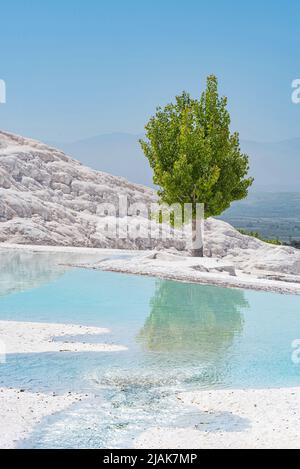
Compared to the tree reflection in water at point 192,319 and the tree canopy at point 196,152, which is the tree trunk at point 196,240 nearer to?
the tree canopy at point 196,152

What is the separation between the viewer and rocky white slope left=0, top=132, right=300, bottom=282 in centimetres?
4141

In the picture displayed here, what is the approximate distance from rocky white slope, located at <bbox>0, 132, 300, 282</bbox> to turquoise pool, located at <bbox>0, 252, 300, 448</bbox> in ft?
44.8

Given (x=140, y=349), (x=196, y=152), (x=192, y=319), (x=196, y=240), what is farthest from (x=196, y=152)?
(x=140, y=349)

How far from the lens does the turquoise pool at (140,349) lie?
10.5 meters

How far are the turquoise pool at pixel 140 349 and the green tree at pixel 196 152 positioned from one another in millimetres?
8610

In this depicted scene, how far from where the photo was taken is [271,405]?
1108 cm

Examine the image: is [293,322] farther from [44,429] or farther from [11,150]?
[11,150]

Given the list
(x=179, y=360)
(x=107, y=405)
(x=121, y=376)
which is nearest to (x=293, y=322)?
(x=179, y=360)

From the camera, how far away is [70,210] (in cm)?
4844

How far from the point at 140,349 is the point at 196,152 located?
20654mm

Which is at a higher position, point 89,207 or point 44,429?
point 89,207

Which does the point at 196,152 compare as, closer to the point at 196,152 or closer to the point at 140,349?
the point at 196,152
